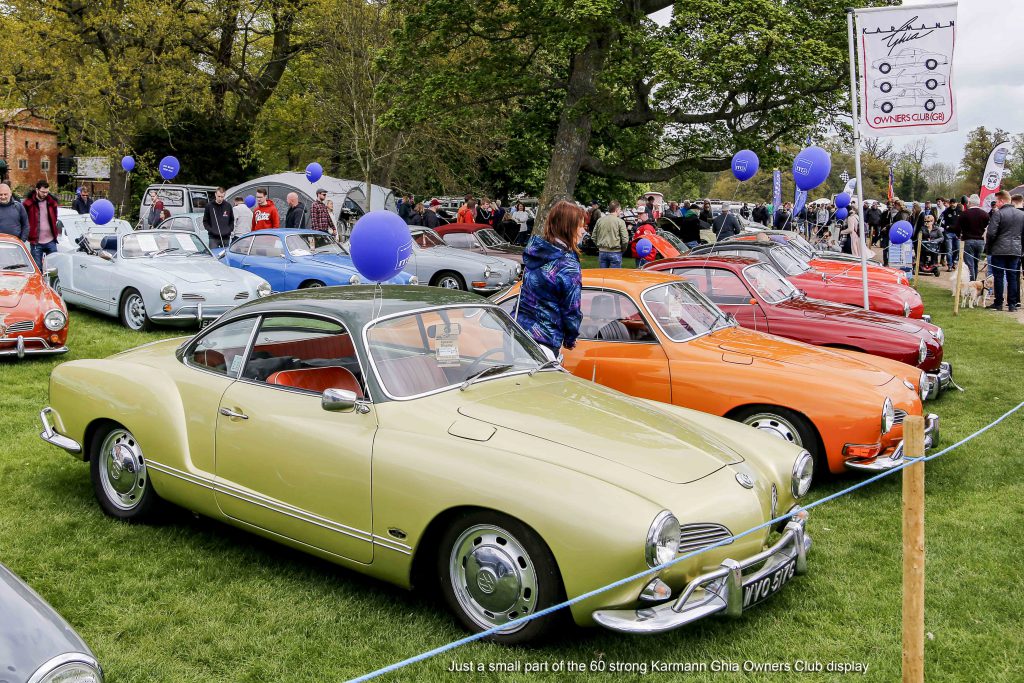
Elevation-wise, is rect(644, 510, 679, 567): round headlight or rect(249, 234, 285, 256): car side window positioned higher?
rect(249, 234, 285, 256): car side window

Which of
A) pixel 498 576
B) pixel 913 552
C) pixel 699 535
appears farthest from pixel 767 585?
pixel 498 576

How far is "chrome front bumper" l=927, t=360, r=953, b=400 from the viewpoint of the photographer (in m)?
8.32

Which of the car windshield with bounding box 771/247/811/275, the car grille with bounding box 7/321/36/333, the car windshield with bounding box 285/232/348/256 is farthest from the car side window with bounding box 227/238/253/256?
the car windshield with bounding box 771/247/811/275

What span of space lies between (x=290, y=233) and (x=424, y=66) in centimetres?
880

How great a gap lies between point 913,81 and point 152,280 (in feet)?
30.8

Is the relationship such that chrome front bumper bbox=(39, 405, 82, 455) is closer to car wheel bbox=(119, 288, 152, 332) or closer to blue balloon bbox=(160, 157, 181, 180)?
car wheel bbox=(119, 288, 152, 332)

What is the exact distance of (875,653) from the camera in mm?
3926

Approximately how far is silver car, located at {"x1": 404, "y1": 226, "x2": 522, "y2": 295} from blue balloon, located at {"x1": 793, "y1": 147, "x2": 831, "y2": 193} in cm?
494

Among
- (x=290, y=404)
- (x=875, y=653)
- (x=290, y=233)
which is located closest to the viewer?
(x=875, y=653)

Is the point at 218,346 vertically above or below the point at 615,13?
below

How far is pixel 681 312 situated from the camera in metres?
7.18

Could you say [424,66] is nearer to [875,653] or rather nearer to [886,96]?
[886,96]

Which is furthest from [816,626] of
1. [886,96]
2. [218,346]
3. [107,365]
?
[886,96]

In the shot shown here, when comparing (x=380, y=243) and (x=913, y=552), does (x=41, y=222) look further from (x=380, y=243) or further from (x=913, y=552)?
(x=913, y=552)
